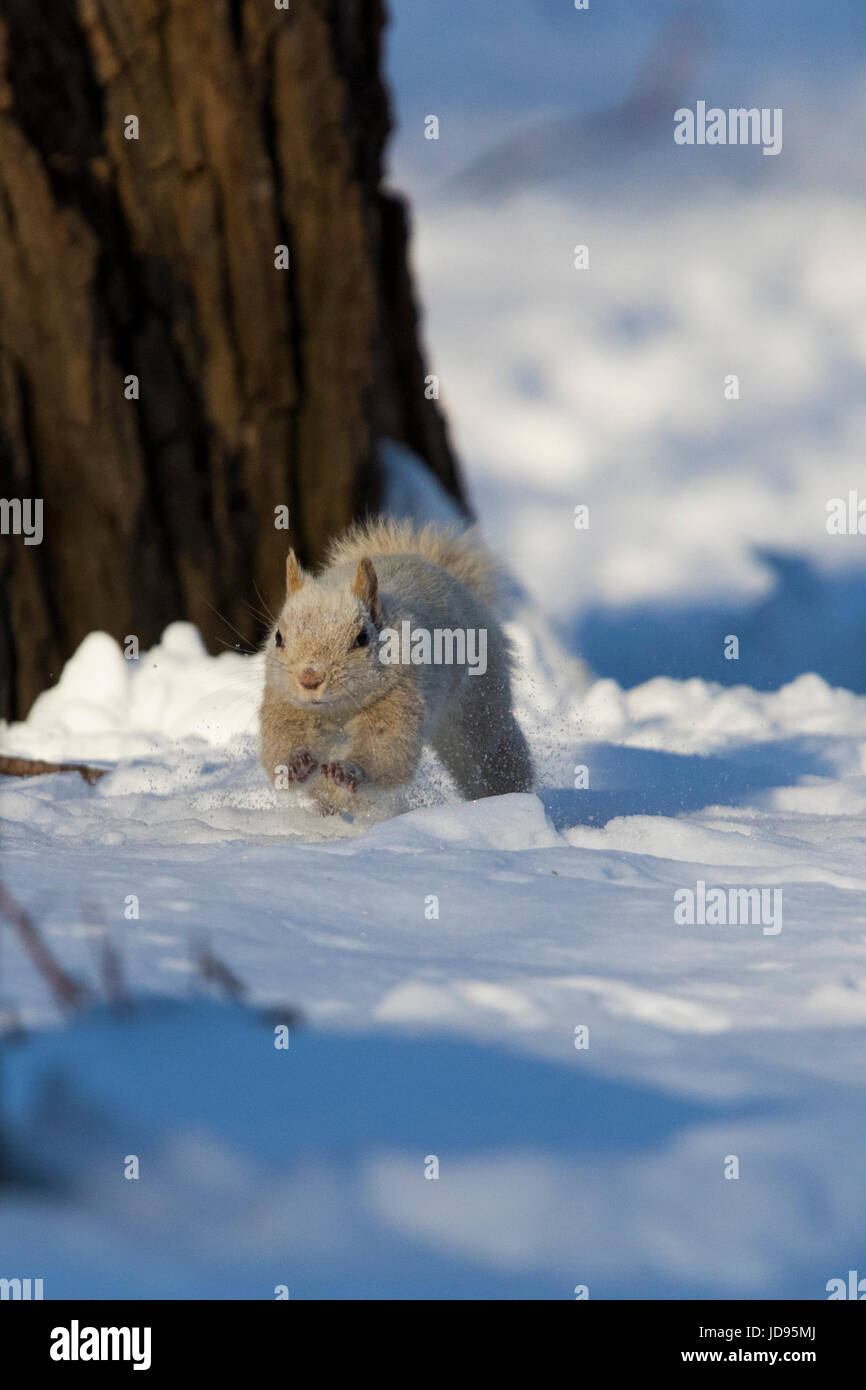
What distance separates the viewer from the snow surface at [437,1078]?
2.11 metres

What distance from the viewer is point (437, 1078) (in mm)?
2543

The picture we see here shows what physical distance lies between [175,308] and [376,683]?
9868 mm

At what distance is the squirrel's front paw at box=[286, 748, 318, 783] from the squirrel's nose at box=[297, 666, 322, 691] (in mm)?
425

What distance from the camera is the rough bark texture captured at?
13359 mm

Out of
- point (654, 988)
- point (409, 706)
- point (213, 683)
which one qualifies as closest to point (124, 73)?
point (213, 683)

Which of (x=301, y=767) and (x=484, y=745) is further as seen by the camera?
(x=484, y=745)

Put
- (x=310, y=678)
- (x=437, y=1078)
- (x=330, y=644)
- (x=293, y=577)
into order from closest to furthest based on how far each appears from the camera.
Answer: (x=437, y=1078), (x=310, y=678), (x=330, y=644), (x=293, y=577)

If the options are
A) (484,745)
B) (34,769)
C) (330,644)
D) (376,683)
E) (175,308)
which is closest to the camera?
(330,644)

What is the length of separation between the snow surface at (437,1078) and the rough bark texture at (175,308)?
9.51 m

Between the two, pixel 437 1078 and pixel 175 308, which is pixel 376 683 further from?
pixel 175 308

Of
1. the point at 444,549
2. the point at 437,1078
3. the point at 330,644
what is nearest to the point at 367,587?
the point at 330,644

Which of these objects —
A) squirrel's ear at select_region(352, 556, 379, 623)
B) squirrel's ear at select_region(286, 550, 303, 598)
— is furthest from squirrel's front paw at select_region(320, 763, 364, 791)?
squirrel's ear at select_region(286, 550, 303, 598)

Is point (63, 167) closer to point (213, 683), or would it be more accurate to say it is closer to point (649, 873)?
Result: point (213, 683)
